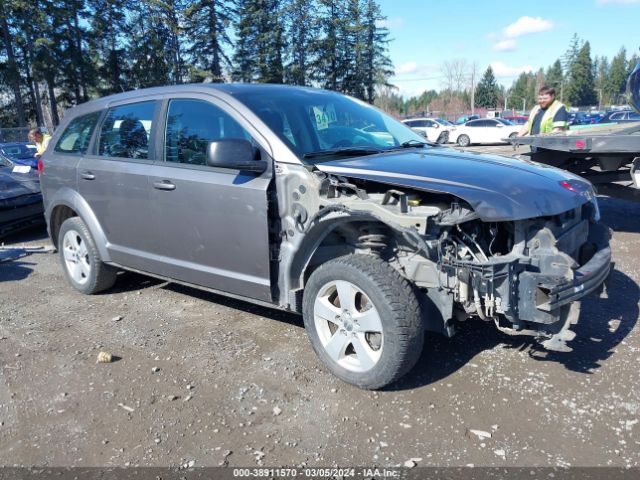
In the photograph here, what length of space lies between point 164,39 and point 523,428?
44.0m

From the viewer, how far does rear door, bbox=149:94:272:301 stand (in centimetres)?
364

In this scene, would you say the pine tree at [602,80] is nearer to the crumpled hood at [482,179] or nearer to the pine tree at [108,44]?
the pine tree at [108,44]

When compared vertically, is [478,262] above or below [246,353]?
above

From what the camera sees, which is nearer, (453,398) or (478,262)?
(478,262)

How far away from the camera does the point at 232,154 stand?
338 centimetres

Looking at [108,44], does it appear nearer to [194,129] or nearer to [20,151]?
[20,151]

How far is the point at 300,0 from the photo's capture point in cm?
4488

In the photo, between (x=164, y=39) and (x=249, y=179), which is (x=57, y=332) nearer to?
(x=249, y=179)

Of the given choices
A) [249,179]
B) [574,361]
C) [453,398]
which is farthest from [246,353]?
[574,361]

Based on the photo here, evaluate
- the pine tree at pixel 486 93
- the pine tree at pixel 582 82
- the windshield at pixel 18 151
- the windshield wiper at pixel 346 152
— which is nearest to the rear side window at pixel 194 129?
the windshield wiper at pixel 346 152

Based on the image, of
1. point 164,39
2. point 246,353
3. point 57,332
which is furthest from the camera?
point 164,39

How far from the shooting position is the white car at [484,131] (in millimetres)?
27438

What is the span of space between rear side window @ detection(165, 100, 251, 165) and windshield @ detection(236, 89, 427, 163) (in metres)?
0.22

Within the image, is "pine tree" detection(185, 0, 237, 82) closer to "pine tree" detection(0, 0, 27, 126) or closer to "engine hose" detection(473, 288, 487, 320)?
"pine tree" detection(0, 0, 27, 126)
